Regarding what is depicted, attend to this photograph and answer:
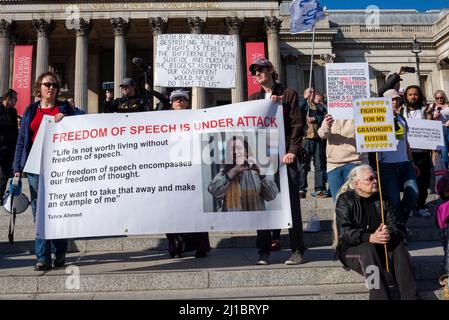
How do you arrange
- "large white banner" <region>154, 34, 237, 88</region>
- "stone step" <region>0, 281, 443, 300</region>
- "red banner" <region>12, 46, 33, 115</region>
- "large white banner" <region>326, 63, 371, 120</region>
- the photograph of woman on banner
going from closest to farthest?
"stone step" <region>0, 281, 443, 300</region> → the photograph of woman on banner → "large white banner" <region>326, 63, 371, 120</region> → "large white banner" <region>154, 34, 237, 88</region> → "red banner" <region>12, 46, 33, 115</region>

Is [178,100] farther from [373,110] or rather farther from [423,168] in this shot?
[423,168]

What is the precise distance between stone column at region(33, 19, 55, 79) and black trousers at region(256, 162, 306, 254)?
1045 inches

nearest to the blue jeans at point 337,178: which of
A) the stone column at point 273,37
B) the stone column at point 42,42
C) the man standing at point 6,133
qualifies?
the man standing at point 6,133

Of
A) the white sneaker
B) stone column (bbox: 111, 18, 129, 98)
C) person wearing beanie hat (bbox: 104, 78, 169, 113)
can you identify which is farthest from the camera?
stone column (bbox: 111, 18, 129, 98)

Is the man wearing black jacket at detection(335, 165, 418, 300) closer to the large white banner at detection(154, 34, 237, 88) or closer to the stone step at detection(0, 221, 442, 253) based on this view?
the stone step at detection(0, 221, 442, 253)

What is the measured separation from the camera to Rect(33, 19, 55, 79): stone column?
2736 cm

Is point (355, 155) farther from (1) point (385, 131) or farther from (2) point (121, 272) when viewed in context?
(2) point (121, 272)

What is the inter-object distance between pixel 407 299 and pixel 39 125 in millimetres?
4605

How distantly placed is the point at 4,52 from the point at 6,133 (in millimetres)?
22415

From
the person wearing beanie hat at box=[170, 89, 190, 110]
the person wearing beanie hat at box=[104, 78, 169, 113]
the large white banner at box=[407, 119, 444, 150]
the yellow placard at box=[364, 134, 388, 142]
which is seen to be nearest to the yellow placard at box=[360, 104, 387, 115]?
the yellow placard at box=[364, 134, 388, 142]

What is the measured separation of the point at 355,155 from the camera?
18.5 ft

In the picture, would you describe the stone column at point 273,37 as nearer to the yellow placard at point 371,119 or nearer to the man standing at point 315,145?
the man standing at point 315,145

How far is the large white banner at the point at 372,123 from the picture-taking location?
4.68m
